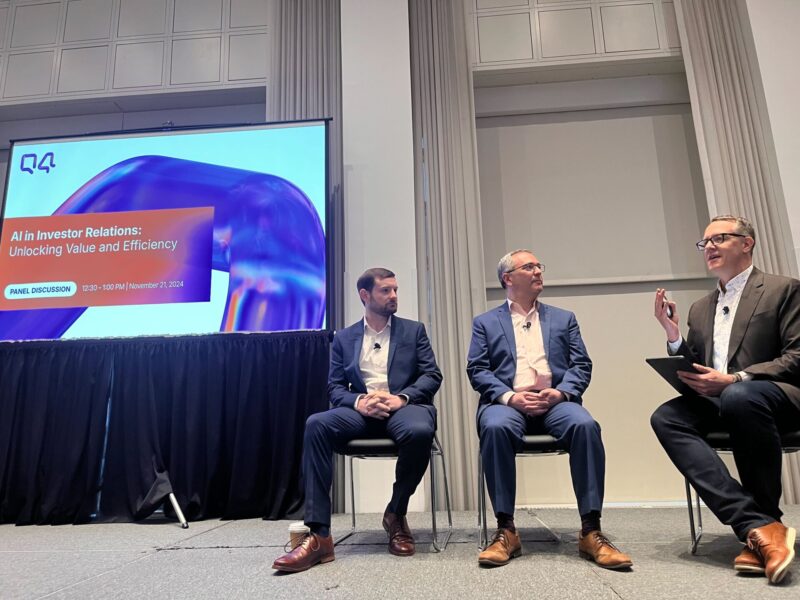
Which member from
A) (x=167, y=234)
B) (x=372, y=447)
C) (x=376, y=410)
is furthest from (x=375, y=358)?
(x=167, y=234)

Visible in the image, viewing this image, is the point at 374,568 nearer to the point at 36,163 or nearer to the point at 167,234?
the point at 167,234

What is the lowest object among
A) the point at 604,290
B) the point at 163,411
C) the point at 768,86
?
the point at 163,411

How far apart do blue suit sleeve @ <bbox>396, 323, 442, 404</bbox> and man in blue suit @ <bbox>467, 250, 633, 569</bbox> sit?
8.2 inches

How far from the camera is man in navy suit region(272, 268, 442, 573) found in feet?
6.56

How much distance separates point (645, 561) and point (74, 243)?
3.33 metres

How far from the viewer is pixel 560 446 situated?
2012 millimetres

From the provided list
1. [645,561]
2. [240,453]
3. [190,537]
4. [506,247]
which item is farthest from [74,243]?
[645,561]

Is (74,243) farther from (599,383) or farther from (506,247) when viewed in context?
(599,383)

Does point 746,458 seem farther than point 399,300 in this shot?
No

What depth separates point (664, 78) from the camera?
4129 mm

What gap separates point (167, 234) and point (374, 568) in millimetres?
2324

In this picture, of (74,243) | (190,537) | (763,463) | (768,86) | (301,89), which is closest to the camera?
(763,463)

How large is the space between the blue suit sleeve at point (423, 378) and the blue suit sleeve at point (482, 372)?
192mm

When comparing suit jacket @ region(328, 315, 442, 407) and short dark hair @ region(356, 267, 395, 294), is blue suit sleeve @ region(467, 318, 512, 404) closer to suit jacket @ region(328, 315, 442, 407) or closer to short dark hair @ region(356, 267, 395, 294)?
suit jacket @ region(328, 315, 442, 407)
